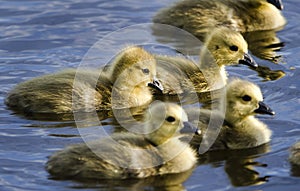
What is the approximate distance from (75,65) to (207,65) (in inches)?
50.8

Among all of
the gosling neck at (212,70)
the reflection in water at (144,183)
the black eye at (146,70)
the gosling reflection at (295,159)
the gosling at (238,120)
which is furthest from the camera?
the gosling neck at (212,70)

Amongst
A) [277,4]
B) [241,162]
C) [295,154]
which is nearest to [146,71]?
[241,162]

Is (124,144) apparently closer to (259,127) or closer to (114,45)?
(259,127)

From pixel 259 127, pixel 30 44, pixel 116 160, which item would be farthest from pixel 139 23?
pixel 116 160

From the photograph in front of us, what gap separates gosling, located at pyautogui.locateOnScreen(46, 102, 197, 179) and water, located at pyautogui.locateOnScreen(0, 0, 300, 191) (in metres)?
0.08

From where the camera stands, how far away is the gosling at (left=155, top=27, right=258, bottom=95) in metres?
7.78

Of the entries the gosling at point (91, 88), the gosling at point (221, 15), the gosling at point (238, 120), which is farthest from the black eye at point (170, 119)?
the gosling at point (221, 15)

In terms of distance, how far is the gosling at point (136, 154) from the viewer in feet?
19.0

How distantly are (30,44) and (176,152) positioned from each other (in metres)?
3.50

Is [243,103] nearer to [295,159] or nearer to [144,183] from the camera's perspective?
[295,159]

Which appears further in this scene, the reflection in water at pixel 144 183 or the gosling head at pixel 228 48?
the gosling head at pixel 228 48

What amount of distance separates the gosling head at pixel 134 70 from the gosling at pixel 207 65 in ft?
0.88

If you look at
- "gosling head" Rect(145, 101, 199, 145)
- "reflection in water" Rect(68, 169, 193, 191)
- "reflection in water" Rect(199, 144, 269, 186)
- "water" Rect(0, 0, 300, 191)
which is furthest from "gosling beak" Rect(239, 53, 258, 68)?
"reflection in water" Rect(68, 169, 193, 191)

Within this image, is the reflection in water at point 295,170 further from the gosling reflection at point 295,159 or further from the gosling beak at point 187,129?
the gosling beak at point 187,129
